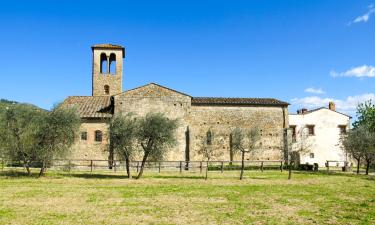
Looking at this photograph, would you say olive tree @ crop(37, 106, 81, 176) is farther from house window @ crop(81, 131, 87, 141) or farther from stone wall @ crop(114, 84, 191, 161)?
stone wall @ crop(114, 84, 191, 161)

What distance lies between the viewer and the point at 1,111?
25500 millimetres

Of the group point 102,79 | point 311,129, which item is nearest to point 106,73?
point 102,79

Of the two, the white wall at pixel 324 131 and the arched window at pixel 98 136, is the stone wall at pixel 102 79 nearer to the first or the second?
the arched window at pixel 98 136

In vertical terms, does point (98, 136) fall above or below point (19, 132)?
below

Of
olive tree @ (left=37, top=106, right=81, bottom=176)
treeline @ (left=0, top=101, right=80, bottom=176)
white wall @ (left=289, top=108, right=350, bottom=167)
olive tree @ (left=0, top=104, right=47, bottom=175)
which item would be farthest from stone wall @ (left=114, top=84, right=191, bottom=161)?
white wall @ (left=289, top=108, right=350, bottom=167)

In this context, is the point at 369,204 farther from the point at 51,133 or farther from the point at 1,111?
the point at 1,111

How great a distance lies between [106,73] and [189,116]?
1512 centimetres

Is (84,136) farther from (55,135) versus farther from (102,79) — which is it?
(55,135)

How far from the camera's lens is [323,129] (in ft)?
149

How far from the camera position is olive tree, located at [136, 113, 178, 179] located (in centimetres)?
2530

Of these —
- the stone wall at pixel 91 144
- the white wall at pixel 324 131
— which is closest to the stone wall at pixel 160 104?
the stone wall at pixel 91 144

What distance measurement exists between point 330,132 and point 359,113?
Result: 56.0ft

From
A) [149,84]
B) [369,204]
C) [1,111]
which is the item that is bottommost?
[369,204]

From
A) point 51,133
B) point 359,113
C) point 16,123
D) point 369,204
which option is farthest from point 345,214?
point 359,113
